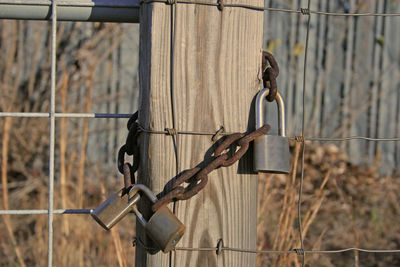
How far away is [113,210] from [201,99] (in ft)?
0.92

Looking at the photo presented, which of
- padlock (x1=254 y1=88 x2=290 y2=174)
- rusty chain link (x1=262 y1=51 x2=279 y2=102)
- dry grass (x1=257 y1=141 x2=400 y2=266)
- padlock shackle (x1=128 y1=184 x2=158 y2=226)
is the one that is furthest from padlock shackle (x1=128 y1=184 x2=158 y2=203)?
dry grass (x1=257 y1=141 x2=400 y2=266)

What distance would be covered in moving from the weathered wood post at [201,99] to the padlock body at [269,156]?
4 centimetres

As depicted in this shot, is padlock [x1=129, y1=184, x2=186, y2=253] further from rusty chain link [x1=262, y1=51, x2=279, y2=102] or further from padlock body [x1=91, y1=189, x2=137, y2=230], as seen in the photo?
rusty chain link [x1=262, y1=51, x2=279, y2=102]

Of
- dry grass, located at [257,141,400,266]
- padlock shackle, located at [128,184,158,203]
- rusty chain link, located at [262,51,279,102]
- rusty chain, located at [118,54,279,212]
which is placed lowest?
dry grass, located at [257,141,400,266]

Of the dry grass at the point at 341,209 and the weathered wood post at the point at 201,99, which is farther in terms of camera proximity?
the dry grass at the point at 341,209

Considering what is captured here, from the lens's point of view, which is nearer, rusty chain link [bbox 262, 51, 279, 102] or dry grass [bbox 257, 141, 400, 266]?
rusty chain link [bbox 262, 51, 279, 102]

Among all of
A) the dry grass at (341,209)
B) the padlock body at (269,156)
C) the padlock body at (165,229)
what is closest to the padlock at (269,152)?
the padlock body at (269,156)

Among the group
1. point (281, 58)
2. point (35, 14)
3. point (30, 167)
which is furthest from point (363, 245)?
point (35, 14)

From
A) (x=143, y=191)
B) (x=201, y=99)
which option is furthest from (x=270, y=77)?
(x=143, y=191)

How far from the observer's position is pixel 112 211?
0.97 metres

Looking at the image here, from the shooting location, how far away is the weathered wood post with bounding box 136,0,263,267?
3.19 feet

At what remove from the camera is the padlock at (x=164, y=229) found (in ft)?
3.02

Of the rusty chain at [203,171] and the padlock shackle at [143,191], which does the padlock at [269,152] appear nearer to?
the rusty chain at [203,171]

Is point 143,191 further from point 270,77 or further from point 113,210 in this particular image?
point 270,77
